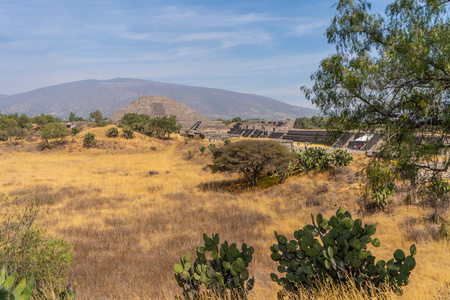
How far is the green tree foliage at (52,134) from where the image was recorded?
134 ft

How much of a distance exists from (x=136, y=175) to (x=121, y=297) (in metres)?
21.5

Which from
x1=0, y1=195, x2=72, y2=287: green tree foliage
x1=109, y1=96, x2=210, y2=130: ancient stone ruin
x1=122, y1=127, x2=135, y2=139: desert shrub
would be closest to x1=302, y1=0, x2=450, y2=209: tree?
x1=0, y1=195, x2=72, y2=287: green tree foliage

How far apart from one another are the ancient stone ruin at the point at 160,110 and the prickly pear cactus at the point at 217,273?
3966 inches

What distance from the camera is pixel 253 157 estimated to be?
1889 centimetres

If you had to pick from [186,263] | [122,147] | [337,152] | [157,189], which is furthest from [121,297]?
[122,147]

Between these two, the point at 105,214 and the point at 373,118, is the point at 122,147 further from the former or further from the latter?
the point at 373,118

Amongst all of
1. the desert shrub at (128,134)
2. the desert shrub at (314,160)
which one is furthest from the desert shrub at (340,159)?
the desert shrub at (128,134)

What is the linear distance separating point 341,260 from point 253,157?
14.3m

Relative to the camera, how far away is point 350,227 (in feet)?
14.5

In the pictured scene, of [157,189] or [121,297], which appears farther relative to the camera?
[157,189]

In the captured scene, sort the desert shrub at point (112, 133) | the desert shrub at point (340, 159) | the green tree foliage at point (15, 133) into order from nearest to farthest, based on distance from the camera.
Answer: the desert shrub at point (340, 159) → the desert shrub at point (112, 133) → the green tree foliage at point (15, 133)

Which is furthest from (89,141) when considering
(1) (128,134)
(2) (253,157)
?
(2) (253,157)

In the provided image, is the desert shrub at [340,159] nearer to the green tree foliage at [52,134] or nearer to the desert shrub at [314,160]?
the desert shrub at [314,160]

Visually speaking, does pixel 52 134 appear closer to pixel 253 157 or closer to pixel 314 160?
pixel 253 157
